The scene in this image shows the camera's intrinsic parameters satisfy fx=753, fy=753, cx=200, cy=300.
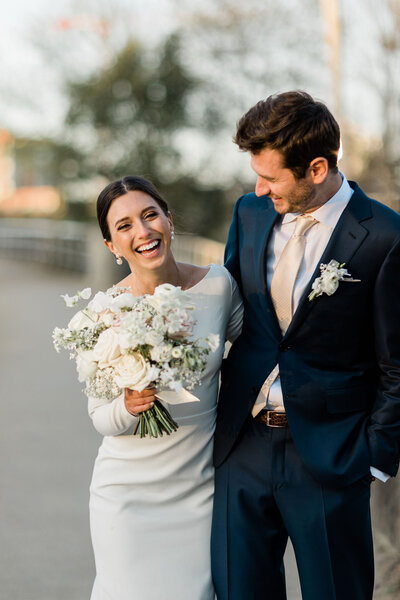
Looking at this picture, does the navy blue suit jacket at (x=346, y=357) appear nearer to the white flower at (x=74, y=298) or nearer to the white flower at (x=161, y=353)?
the white flower at (x=161, y=353)

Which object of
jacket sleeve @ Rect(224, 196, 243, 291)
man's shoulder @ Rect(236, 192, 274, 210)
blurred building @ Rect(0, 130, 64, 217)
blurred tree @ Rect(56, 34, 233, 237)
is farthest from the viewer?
blurred building @ Rect(0, 130, 64, 217)

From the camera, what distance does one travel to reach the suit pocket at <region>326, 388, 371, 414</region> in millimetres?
2820

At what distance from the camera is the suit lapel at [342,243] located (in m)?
2.78

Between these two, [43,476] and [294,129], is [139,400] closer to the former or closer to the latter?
[294,129]

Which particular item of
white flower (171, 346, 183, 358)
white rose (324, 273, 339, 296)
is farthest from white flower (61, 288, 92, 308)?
white rose (324, 273, 339, 296)

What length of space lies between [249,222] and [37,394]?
5.58 meters

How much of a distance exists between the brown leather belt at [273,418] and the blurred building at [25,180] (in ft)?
64.1

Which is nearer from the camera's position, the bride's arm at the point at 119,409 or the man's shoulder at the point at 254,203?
the bride's arm at the point at 119,409

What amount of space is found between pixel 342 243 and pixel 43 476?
144 inches

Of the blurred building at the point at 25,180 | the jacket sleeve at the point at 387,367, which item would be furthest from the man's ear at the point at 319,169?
the blurred building at the point at 25,180

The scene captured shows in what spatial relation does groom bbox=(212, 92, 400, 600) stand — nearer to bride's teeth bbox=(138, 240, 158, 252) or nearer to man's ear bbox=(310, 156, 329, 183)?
man's ear bbox=(310, 156, 329, 183)

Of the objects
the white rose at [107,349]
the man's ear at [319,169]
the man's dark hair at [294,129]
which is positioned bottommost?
the white rose at [107,349]

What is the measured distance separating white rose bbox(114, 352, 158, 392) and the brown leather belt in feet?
1.82

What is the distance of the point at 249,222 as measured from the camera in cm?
308
